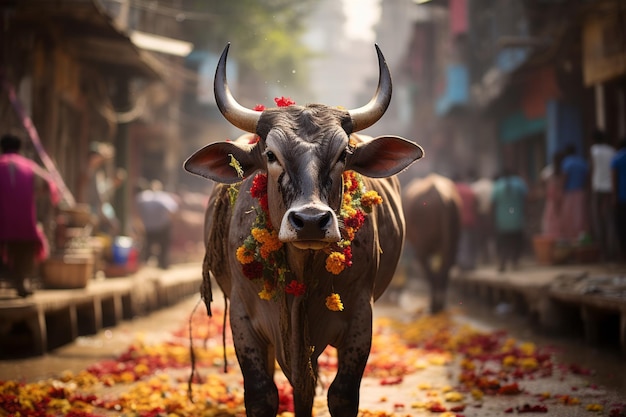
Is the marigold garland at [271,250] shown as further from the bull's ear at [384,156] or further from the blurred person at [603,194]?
the blurred person at [603,194]

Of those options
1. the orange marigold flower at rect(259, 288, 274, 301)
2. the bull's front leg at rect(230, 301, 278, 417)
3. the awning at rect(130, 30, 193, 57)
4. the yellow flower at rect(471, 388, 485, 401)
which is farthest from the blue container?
the orange marigold flower at rect(259, 288, 274, 301)

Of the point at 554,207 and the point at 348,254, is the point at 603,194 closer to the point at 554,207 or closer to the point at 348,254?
the point at 554,207

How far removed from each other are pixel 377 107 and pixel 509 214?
9075 mm

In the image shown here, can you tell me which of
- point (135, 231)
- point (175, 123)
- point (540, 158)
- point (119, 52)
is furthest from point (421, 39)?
point (119, 52)

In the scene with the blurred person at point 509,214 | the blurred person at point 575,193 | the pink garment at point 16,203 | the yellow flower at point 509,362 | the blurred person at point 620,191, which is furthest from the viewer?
the blurred person at point 509,214

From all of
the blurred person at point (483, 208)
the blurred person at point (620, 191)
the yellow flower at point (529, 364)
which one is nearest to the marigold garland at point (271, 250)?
the yellow flower at point (529, 364)

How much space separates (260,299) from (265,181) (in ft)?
2.45

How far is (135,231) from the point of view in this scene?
64.0 feet

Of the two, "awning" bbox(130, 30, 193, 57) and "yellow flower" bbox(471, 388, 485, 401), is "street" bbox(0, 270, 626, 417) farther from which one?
"awning" bbox(130, 30, 193, 57)

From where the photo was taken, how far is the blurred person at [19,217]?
25.5ft

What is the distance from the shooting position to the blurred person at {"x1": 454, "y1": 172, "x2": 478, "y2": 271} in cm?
1435

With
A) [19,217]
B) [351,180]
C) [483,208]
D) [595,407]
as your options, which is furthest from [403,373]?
[483,208]

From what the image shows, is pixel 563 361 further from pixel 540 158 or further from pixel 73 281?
pixel 540 158

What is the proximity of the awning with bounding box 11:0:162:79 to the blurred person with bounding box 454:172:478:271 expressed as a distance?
666 cm
